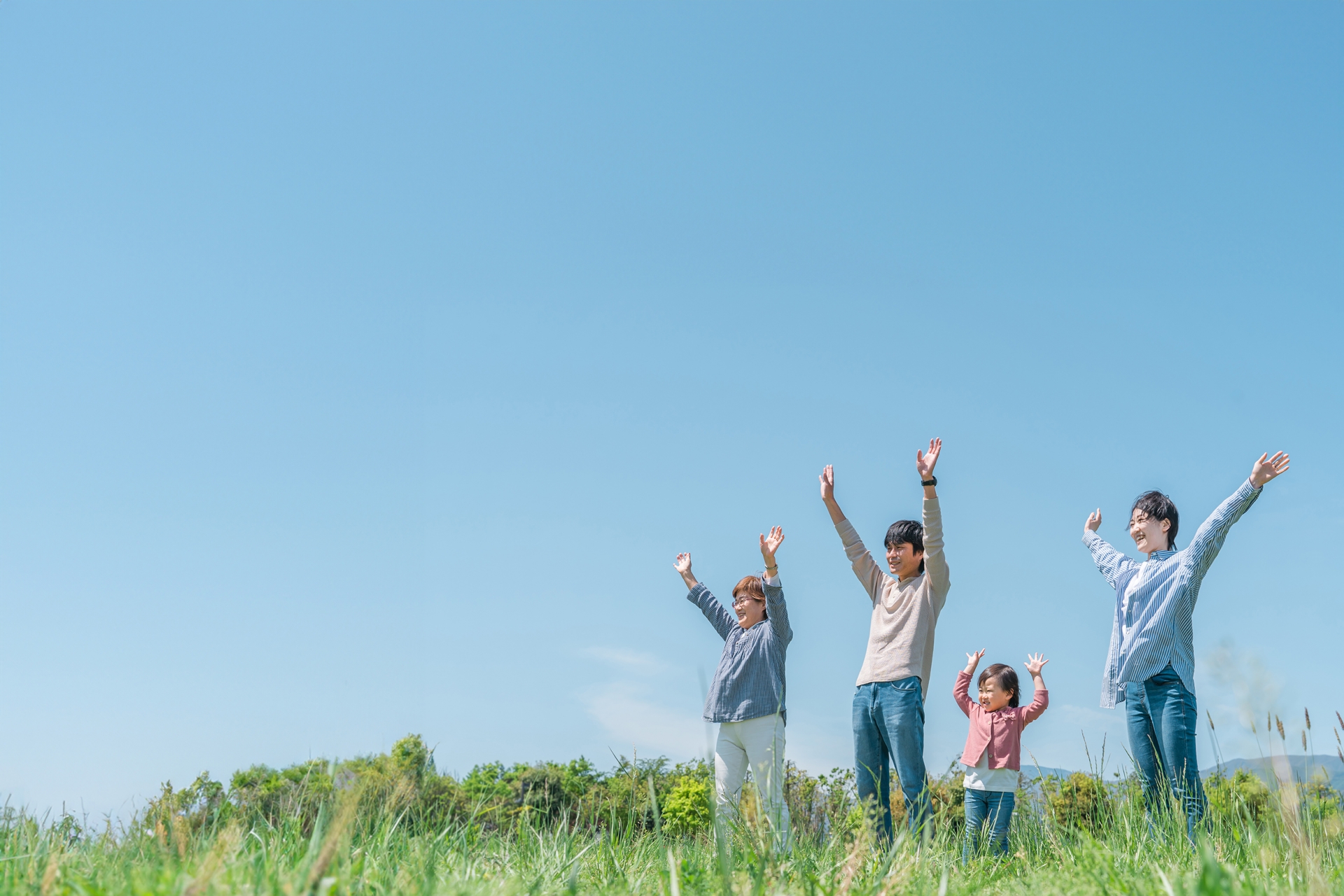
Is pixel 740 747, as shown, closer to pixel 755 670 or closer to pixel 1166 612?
pixel 755 670

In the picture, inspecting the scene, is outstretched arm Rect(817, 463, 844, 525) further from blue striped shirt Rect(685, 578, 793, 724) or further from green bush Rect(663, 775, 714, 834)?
green bush Rect(663, 775, 714, 834)

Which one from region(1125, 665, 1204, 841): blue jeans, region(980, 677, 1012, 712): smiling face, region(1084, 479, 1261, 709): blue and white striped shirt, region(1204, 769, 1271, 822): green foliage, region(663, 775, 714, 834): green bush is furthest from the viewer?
region(663, 775, 714, 834): green bush

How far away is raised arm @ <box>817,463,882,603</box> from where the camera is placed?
577 cm

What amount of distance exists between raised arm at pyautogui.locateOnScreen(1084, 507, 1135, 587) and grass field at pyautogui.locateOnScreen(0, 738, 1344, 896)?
1766mm

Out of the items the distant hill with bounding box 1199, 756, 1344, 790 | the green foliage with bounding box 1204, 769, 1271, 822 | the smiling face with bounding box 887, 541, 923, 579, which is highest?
the smiling face with bounding box 887, 541, 923, 579

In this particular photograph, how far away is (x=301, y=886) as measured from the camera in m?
1.75

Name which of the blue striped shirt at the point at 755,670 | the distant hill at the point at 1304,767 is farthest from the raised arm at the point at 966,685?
the distant hill at the point at 1304,767

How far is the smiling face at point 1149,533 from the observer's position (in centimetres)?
548

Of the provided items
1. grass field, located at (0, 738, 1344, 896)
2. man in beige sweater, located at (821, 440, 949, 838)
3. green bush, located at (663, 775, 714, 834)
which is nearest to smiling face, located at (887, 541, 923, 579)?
man in beige sweater, located at (821, 440, 949, 838)

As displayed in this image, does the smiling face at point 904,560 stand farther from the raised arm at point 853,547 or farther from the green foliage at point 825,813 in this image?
the green foliage at point 825,813

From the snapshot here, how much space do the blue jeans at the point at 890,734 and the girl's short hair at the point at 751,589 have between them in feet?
4.11

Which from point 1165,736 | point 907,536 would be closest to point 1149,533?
point 1165,736

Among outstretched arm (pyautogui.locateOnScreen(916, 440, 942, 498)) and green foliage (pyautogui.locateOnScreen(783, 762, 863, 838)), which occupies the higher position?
outstretched arm (pyautogui.locateOnScreen(916, 440, 942, 498))

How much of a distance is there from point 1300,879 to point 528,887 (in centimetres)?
217
